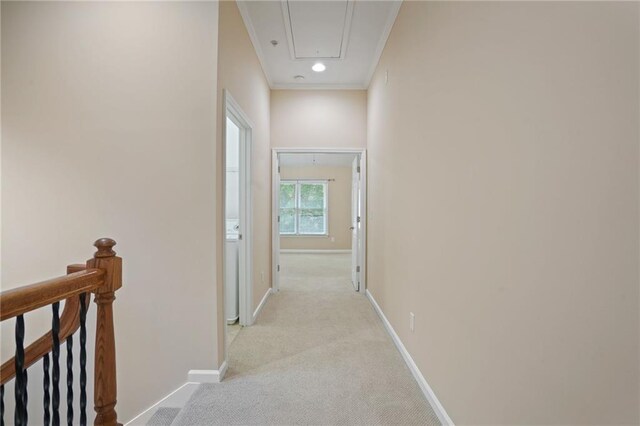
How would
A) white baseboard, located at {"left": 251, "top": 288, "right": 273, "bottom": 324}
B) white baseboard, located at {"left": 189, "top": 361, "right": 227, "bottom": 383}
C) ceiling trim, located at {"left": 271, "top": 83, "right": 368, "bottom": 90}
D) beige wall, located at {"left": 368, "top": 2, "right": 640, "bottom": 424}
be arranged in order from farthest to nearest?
1. ceiling trim, located at {"left": 271, "top": 83, "right": 368, "bottom": 90}
2. white baseboard, located at {"left": 251, "top": 288, "right": 273, "bottom": 324}
3. white baseboard, located at {"left": 189, "top": 361, "right": 227, "bottom": 383}
4. beige wall, located at {"left": 368, "top": 2, "right": 640, "bottom": 424}

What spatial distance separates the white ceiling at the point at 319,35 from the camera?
2629 mm

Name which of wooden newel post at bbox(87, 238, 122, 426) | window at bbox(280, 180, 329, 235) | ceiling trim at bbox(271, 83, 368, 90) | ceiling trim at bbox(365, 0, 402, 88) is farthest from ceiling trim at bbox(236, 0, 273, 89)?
window at bbox(280, 180, 329, 235)

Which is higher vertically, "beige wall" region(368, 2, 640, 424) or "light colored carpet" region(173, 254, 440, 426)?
"beige wall" region(368, 2, 640, 424)

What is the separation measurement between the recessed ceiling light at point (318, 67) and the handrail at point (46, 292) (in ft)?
10.8

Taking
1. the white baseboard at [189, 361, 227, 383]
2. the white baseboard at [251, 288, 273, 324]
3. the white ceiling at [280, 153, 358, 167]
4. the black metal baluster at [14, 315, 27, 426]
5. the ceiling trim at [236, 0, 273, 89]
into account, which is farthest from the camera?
the white ceiling at [280, 153, 358, 167]

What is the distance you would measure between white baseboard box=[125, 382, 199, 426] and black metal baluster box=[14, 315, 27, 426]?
1237mm

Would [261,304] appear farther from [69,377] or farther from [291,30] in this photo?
[291,30]

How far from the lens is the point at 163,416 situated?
1921mm

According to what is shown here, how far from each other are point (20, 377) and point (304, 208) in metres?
7.69

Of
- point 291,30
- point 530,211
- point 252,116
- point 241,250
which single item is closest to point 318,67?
point 291,30

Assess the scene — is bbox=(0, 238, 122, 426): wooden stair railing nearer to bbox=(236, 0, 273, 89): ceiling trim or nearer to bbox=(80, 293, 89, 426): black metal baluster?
bbox=(80, 293, 89, 426): black metal baluster

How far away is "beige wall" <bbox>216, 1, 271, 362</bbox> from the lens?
85.4 inches

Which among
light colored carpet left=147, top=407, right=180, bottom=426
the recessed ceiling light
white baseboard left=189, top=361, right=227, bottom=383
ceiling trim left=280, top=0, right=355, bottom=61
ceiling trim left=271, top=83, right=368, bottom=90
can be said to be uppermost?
ceiling trim left=280, top=0, right=355, bottom=61

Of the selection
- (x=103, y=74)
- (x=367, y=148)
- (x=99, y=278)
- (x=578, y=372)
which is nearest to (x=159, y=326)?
(x=99, y=278)
